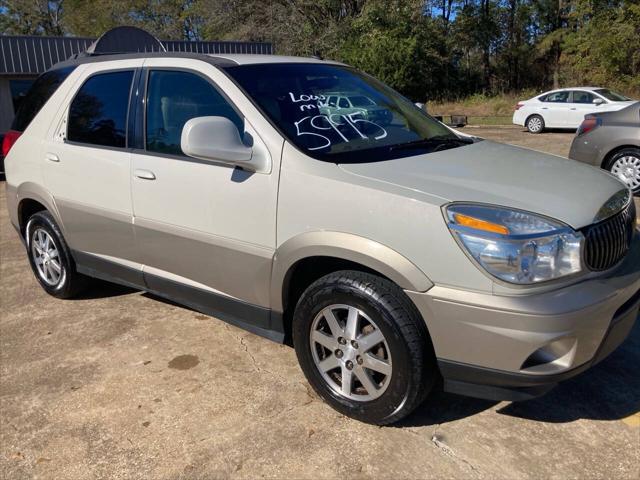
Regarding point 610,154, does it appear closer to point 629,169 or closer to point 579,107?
point 629,169

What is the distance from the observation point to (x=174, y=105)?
360cm

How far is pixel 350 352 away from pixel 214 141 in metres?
1.24

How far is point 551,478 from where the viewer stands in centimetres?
258

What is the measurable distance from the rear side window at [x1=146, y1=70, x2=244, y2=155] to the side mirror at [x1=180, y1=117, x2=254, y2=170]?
1.00 ft

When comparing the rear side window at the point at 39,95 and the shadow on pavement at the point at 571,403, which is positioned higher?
the rear side window at the point at 39,95

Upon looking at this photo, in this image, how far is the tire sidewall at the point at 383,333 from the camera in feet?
8.85

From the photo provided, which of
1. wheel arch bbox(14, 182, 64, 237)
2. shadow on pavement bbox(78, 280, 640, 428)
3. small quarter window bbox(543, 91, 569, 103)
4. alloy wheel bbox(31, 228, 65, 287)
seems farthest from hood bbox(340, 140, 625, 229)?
small quarter window bbox(543, 91, 569, 103)

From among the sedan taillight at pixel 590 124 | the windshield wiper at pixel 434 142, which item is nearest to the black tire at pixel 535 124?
the sedan taillight at pixel 590 124

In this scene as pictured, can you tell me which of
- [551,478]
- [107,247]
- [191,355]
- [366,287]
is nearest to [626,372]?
[551,478]

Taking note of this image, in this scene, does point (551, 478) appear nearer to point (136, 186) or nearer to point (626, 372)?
point (626, 372)

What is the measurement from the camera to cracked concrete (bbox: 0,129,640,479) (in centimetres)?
272

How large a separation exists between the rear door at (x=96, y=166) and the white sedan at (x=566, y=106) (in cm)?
1622

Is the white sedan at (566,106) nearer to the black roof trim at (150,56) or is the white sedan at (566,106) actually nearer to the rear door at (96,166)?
the black roof trim at (150,56)

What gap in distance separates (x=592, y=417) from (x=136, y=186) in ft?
9.40
